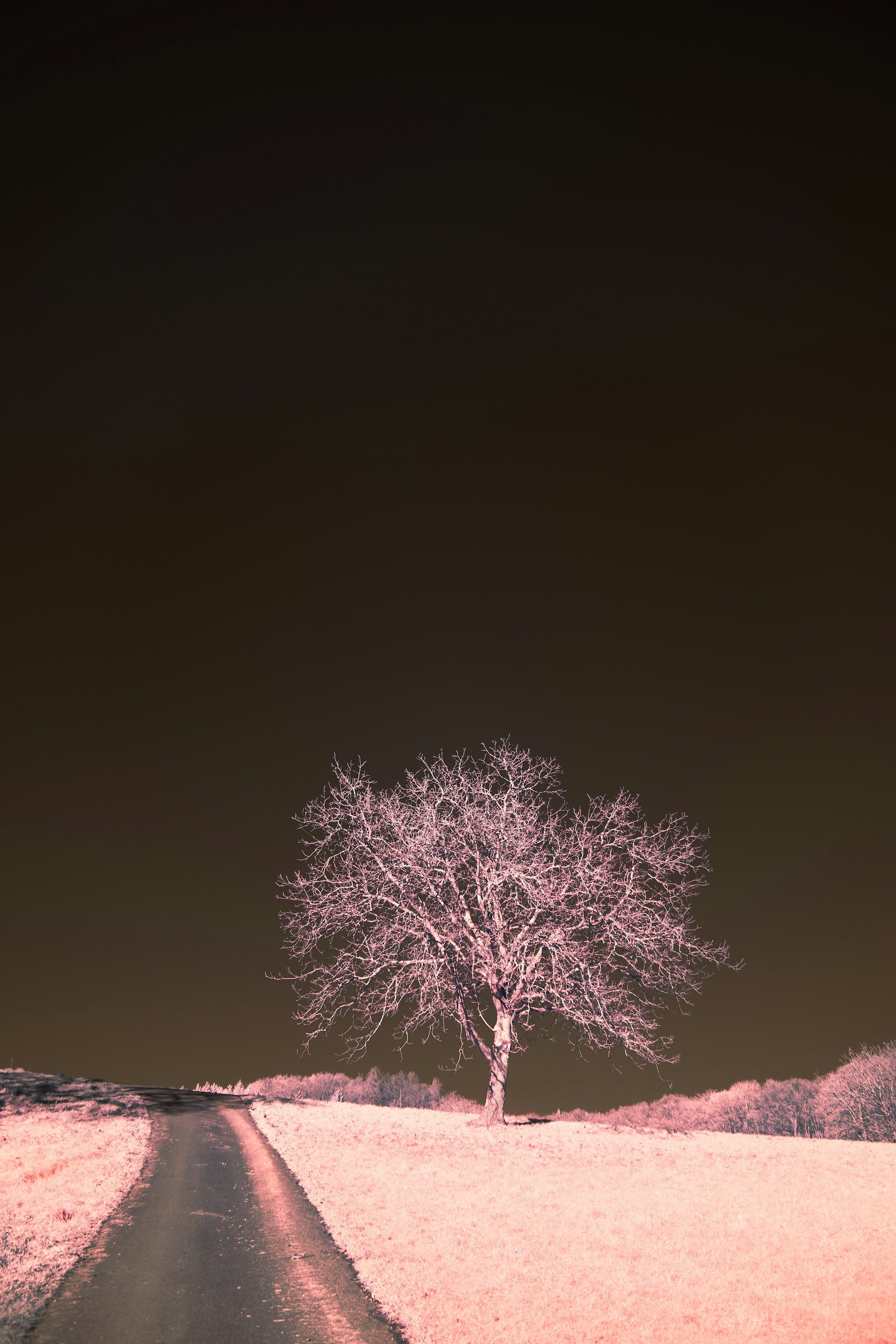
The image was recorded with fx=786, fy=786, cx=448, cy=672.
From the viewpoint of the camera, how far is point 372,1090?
53.4 m

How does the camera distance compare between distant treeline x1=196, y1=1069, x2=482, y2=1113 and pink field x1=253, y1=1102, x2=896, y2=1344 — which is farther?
distant treeline x1=196, y1=1069, x2=482, y2=1113

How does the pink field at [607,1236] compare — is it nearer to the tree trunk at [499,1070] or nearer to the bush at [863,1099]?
the tree trunk at [499,1070]

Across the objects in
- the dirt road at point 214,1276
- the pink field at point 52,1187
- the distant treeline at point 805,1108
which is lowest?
the distant treeline at point 805,1108

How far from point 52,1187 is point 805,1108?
52.2 m

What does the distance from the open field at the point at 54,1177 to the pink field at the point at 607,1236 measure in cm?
367

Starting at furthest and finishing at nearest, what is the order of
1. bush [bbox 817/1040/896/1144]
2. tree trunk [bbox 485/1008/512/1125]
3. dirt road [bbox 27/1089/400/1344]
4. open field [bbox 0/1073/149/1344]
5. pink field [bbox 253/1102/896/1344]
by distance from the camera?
bush [bbox 817/1040/896/1144]
tree trunk [bbox 485/1008/512/1125]
open field [bbox 0/1073/149/1344]
pink field [bbox 253/1102/896/1344]
dirt road [bbox 27/1089/400/1344]

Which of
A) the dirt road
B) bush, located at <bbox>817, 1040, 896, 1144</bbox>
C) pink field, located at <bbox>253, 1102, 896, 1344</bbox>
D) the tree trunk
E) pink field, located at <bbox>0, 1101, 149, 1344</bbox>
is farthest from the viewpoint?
bush, located at <bbox>817, 1040, 896, 1144</bbox>

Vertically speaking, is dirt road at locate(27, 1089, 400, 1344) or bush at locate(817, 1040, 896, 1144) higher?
dirt road at locate(27, 1089, 400, 1344)

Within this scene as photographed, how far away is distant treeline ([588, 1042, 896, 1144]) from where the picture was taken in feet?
160

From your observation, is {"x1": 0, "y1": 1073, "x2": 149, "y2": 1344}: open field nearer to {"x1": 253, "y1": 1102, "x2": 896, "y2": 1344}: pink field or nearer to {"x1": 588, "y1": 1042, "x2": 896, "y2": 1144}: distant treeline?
{"x1": 253, "y1": 1102, "x2": 896, "y2": 1344}: pink field

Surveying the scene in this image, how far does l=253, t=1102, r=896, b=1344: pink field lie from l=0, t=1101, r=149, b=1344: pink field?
3.66 meters

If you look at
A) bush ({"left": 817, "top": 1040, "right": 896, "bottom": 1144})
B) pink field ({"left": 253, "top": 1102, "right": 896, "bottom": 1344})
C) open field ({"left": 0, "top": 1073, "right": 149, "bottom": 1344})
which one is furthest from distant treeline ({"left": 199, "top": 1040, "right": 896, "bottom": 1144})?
pink field ({"left": 253, "top": 1102, "right": 896, "bottom": 1344})

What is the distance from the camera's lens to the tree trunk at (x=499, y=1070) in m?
24.5

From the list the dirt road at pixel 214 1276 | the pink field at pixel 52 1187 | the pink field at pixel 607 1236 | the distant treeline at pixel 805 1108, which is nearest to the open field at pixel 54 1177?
the pink field at pixel 52 1187
